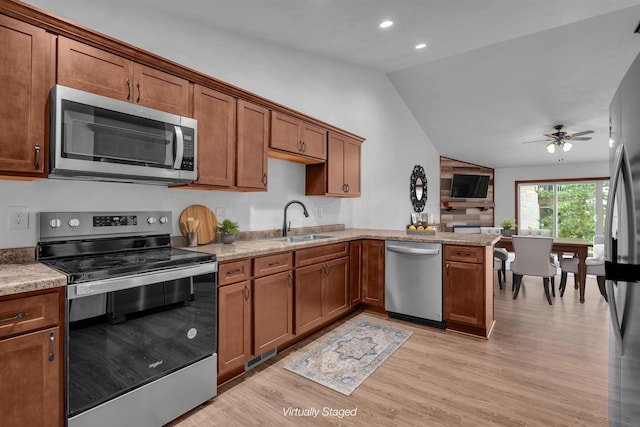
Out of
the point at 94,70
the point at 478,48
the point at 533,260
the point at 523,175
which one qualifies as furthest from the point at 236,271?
the point at 523,175

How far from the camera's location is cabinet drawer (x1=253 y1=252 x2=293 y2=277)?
2.45 meters

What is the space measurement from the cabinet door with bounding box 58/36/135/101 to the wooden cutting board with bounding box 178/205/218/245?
95 centimetres

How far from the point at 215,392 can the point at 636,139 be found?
2472mm

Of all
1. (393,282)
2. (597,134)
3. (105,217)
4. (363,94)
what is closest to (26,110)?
(105,217)

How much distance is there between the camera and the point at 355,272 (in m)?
3.73

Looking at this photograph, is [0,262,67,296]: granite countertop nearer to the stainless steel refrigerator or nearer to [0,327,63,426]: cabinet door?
[0,327,63,426]: cabinet door

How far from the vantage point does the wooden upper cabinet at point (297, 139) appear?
10.1 feet

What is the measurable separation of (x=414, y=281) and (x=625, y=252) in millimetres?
2333

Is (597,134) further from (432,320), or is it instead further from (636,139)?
(636,139)

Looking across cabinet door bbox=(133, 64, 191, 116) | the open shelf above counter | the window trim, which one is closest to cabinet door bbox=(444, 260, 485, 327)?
cabinet door bbox=(133, 64, 191, 116)

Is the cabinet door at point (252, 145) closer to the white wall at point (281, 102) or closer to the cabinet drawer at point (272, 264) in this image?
the white wall at point (281, 102)

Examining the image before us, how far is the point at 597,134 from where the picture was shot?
609cm

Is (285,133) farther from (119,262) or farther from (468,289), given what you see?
(468,289)

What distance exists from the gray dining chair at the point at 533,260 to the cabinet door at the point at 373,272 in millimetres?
2082
